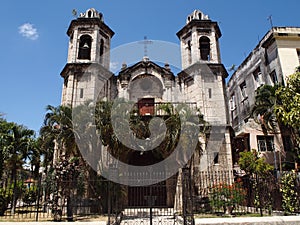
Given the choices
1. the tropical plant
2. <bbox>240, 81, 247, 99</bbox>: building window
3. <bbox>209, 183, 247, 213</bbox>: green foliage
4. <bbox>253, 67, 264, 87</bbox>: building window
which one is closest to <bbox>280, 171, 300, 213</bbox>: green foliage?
<bbox>209, 183, 247, 213</bbox>: green foliage

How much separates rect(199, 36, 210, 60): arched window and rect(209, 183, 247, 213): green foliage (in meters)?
11.3

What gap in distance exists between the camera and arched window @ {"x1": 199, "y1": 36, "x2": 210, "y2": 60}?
2100cm

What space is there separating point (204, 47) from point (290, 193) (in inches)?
500

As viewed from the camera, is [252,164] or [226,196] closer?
[226,196]

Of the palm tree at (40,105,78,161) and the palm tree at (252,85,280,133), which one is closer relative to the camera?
the palm tree at (40,105,78,161)

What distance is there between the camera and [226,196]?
12.5 meters

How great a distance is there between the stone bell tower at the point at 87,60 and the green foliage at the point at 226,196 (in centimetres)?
1026

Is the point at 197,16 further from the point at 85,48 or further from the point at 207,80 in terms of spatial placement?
the point at 85,48

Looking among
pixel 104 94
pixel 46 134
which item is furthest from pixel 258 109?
pixel 46 134

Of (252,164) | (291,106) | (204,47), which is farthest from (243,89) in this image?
(252,164)

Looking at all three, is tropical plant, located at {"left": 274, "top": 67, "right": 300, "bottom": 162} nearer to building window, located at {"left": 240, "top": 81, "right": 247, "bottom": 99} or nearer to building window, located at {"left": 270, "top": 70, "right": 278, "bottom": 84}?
building window, located at {"left": 270, "top": 70, "right": 278, "bottom": 84}

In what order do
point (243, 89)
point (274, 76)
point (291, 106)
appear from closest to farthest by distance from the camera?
1. point (291, 106)
2. point (274, 76)
3. point (243, 89)

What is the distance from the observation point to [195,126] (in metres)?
14.1

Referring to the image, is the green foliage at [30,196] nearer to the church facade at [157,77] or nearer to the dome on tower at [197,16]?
the church facade at [157,77]
